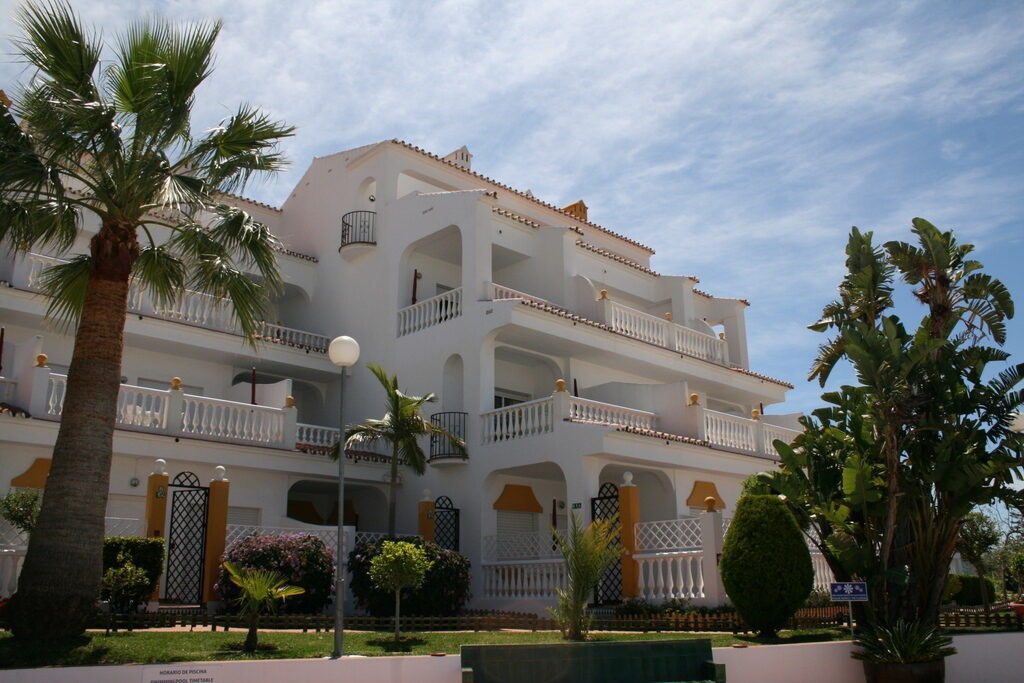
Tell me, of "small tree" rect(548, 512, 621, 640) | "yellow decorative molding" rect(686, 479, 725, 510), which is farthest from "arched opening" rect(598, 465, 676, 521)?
"small tree" rect(548, 512, 621, 640)

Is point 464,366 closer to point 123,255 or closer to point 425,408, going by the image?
point 425,408

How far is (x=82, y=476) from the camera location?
12242mm

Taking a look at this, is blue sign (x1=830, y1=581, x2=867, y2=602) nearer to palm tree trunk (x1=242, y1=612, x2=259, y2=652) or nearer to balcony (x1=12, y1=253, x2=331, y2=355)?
palm tree trunk (x1=242, y1=612, x2=259, y2=652)

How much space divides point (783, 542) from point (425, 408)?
1097cm

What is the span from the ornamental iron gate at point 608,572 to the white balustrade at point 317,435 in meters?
7.02

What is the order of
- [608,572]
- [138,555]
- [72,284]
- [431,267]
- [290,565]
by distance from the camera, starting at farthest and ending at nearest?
[431,267]
[608,572]
[290,565]
[138,555]
[72,284]

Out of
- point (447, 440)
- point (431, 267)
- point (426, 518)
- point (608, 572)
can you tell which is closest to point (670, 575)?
point (608, 572)

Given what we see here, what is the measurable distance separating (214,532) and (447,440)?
663 cm

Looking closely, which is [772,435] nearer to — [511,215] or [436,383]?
[511,215]

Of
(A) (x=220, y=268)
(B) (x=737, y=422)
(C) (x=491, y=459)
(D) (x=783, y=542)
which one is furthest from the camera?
(B) (x=737, y=422)

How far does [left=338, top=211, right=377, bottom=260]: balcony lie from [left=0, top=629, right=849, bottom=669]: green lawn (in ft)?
45.9

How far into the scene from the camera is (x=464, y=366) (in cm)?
2344

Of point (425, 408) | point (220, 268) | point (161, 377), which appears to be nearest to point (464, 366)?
point (425, 408)

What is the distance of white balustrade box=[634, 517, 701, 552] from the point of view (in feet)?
60.3
